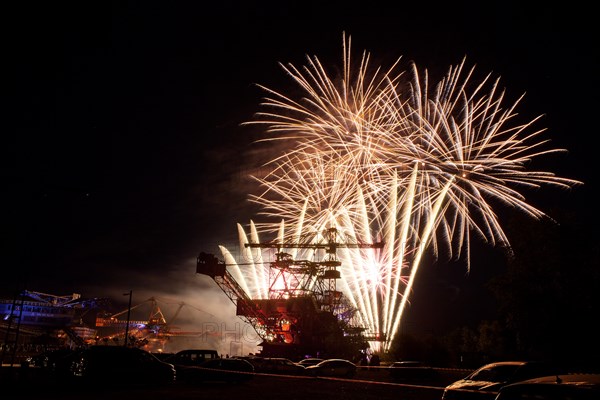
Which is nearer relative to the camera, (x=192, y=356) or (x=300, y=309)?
(x=192, y=356)

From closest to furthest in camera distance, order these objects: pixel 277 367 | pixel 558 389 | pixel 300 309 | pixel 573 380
A: pixel 558 389, pixel 573 380, pixel 277 367, pixel 300 309

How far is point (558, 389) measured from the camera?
5.91 m

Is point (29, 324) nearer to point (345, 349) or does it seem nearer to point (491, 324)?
point (345, 349)

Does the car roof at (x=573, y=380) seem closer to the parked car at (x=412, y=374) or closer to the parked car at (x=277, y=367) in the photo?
the parked car at (x=412, y=374)

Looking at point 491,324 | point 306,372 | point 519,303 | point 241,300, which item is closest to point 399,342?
point 491,324

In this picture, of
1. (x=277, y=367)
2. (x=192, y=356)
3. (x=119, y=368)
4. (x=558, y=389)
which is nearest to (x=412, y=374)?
(x=277, y=367)

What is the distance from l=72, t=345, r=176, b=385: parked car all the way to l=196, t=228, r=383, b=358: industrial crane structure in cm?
3292

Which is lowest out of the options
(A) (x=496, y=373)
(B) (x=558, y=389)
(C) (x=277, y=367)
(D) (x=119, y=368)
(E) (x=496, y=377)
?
(C) (x=277, y=367)

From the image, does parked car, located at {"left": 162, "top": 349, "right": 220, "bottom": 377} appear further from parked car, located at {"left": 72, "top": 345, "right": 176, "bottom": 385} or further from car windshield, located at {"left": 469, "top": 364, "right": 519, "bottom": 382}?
car windshield, located at {"left": 469, "top": 364, "right": 519, "bottom": 382}

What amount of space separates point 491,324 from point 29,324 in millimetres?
115966

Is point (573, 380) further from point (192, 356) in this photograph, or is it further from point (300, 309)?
point (300, 309)

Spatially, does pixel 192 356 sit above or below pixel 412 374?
above

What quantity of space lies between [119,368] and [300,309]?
4328 cm

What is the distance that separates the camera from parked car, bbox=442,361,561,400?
12867 millimetres
